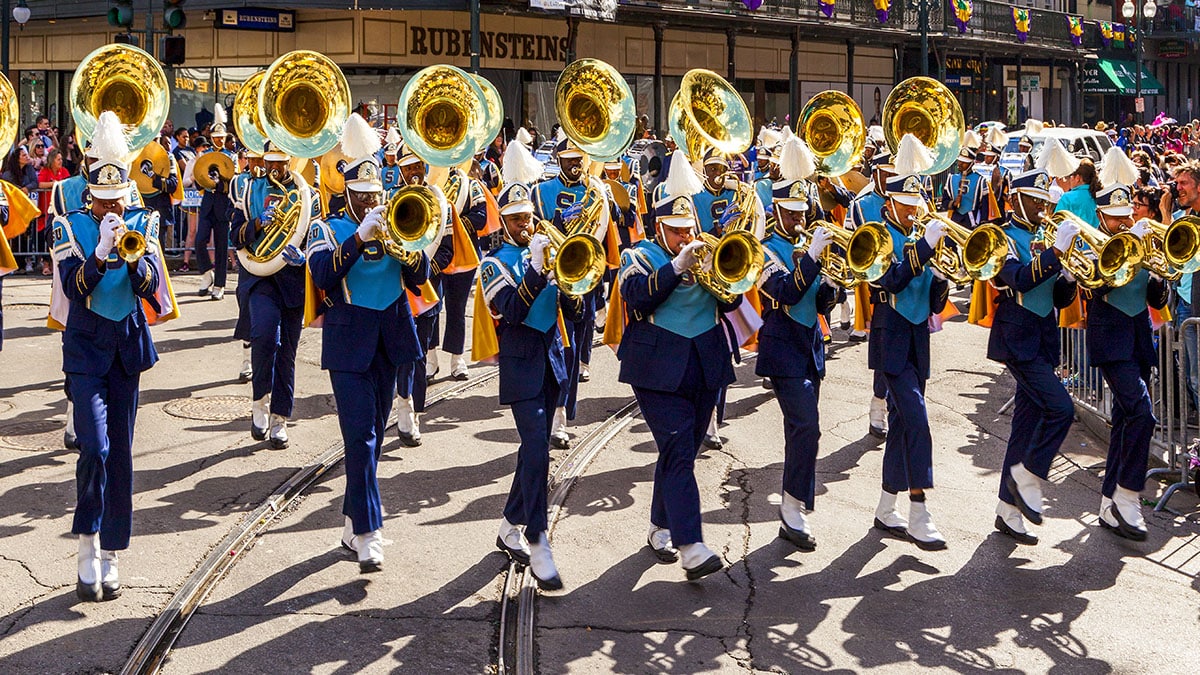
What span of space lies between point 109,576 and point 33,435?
12.2 ft

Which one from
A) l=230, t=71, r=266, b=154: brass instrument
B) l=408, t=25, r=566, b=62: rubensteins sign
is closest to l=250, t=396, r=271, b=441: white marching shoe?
l=230, t=71, r=266, b=154: brass instrument

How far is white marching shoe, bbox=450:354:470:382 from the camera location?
1311cm

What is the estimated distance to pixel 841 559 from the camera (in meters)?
8.19

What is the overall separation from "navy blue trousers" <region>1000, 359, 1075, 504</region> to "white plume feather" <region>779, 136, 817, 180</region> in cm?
156

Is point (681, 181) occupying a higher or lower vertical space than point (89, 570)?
higher

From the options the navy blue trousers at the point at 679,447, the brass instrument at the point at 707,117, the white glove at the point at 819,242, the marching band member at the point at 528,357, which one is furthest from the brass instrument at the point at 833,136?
the marching band member at the point at 528,357

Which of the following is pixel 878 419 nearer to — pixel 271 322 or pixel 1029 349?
pixel 1029 349

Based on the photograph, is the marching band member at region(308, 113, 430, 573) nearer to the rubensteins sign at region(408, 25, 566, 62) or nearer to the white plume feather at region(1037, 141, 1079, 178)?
the white plume feather at region(1037, 141, 1079, 178)

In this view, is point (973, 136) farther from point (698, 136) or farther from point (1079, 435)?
point (698, 136)

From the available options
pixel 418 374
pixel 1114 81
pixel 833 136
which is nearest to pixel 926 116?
pixel 833 136

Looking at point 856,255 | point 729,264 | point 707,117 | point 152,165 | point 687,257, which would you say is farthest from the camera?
point 152,165

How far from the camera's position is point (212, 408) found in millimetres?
11664

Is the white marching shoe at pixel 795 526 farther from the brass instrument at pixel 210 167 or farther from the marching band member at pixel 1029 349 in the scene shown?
the brass instrument at pixel 210 167

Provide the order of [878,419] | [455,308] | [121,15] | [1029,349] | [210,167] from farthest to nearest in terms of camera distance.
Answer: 1. [121,15]
2. [210,167]
3. [455,308]
4. [878,419]
5. [1029,349]
